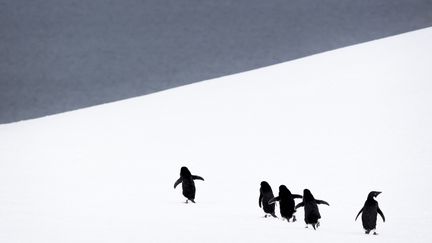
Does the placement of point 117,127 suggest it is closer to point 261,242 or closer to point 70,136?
point 70,136

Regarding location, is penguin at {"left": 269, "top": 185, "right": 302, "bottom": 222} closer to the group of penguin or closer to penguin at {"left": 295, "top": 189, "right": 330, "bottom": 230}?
the group of penguin

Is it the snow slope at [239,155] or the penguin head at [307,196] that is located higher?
the snow slope at [239,155]

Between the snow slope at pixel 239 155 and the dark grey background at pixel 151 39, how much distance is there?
391 cm

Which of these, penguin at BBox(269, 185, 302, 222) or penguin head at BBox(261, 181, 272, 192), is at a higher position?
penguin head at BBox(261, 181, 272, 192)

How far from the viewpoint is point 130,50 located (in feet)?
87.7

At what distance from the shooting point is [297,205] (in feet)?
23.1

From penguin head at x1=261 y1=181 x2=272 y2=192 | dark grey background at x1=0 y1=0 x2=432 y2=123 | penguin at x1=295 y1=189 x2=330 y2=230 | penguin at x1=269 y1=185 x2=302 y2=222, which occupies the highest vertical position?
dark grey background at x1=0 y1=0 x2=432 y2=123

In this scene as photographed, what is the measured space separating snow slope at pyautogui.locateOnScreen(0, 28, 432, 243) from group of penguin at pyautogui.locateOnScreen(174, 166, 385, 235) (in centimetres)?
14

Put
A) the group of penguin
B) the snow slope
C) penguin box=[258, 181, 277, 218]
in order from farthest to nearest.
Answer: penguin box=[258, 181, 277, 218]
the snow slope
the group of penguin

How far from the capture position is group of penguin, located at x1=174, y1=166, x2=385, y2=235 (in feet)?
21.5

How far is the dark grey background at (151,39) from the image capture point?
24.5 meters

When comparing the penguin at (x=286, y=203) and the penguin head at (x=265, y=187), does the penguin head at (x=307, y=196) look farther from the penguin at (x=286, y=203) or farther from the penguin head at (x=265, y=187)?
the penguin head at (x=265, y=187)

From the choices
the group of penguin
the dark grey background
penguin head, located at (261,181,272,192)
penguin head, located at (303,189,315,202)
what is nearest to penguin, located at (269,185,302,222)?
the group of penguin

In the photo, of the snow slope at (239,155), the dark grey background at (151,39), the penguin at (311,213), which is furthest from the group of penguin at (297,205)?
the dark grey background at (151,39)
